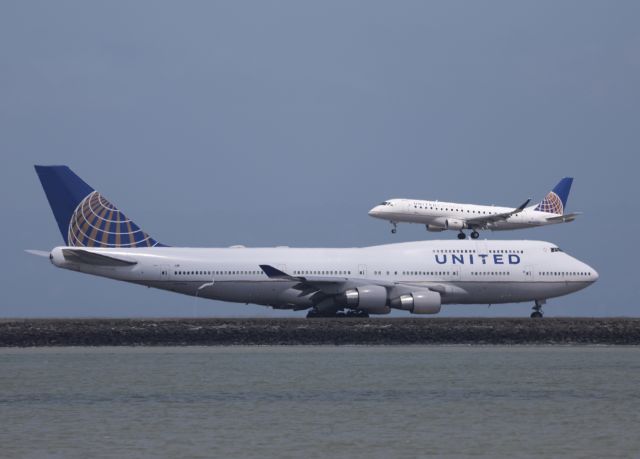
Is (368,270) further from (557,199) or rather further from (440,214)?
(557,199)

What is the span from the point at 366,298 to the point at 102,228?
15822 millimetres

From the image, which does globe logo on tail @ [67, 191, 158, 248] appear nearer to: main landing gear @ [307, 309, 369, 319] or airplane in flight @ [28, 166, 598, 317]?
airplane in flight @ [28, 166, 598, 317]

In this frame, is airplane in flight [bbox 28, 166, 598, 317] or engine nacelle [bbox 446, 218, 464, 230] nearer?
airplane in flight [bbox 28, 166, 598, 317]

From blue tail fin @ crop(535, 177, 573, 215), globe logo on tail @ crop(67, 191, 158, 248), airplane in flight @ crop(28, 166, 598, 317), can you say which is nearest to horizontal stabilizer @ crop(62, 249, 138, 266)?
airplane in flight @ crop(28, 166, 598, 317)

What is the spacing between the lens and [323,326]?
56438 mm

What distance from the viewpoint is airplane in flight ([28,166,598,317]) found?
61531 mm

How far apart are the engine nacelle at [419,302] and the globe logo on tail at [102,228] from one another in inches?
545

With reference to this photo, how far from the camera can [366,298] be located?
60375mm

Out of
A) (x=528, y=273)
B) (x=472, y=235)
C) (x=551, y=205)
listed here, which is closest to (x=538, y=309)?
(x=528, y=273)
